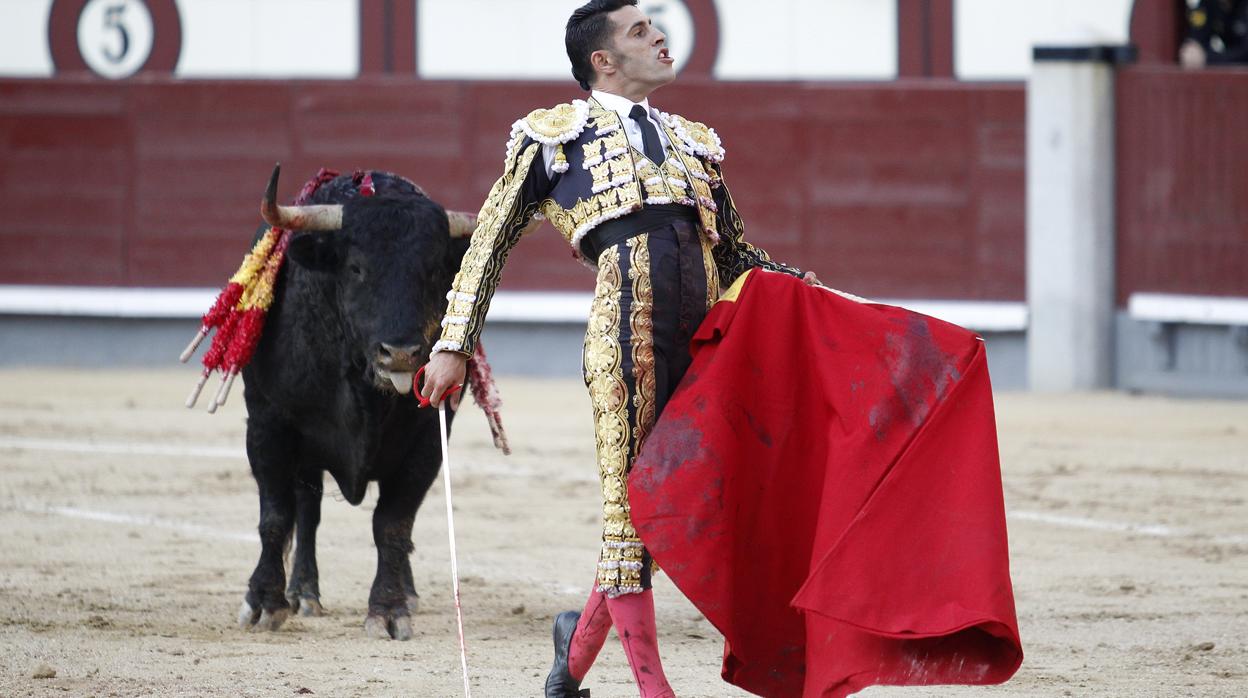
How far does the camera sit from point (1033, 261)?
855cm

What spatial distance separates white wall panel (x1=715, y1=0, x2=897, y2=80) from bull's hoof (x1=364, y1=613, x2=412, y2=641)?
6538 mm

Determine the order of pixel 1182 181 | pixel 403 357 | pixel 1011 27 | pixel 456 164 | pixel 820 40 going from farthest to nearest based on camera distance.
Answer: pixel 820 40, pixel 1011 27, pixel 456 164, pixel 1182 181, pixel 403 357

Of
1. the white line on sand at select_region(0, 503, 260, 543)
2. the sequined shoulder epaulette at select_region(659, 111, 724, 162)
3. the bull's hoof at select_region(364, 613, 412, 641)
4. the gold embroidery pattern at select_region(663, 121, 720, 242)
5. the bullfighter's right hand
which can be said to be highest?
the sequined shoulder epaulette at select_region(659, 111, 724, 162)

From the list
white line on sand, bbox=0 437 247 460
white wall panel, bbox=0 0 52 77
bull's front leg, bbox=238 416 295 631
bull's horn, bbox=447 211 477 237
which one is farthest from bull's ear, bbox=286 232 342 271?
white wall panel, bbox=0 0 52 77

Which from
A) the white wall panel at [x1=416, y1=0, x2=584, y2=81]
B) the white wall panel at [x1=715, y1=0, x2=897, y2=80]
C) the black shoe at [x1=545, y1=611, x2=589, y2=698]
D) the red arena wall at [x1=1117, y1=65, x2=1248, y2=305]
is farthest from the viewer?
the white wall panel at [x1=416, y1=0, x2=584, y2=81]

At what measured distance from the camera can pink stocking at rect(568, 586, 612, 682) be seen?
3020 millimetres

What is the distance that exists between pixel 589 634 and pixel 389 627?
38.3 inches

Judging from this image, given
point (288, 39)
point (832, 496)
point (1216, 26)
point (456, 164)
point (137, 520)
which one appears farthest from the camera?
point (288, 39)

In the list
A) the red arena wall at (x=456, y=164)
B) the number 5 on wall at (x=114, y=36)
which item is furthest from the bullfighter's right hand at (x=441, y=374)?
the number 5 on wall at (x=114, y=36)

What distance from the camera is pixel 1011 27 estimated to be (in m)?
9.93

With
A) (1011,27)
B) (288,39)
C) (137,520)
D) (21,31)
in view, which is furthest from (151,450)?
(1011,27)

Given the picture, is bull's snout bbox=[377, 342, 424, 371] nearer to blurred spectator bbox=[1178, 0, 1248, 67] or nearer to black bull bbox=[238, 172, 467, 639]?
black bull bbox=[238, 172, 467, 639]

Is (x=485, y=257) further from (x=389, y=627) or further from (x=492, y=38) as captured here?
(x=492, y=38)

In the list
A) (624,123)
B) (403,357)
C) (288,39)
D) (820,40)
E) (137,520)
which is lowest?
(137,520)
